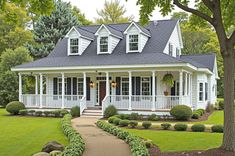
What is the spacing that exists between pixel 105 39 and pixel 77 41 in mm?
2527

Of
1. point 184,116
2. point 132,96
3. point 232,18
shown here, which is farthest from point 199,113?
point 232,18

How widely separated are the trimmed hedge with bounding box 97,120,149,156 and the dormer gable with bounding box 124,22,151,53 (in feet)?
30.8

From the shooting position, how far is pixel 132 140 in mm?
12539

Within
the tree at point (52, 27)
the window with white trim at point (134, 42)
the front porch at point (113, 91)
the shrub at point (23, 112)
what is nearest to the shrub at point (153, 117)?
the front porch at point (113, 91)

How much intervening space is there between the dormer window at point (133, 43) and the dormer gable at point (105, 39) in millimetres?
1577

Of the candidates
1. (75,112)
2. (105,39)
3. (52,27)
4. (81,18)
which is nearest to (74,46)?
(105,39)

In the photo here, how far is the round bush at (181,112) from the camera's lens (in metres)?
21.8

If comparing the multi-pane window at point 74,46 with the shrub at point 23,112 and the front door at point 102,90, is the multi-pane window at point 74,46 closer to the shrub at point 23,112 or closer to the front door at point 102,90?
the front door at point 102,90

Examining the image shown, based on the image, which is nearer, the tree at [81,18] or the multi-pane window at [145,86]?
the multi-pane window at [145,86]

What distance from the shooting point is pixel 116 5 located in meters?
53.6

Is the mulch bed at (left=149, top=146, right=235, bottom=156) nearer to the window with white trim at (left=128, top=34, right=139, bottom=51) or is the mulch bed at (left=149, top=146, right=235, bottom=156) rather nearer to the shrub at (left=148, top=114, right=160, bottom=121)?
the shrub at (left=148, top=114, right=160, bottom=121)

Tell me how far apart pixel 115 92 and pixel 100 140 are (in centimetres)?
1279

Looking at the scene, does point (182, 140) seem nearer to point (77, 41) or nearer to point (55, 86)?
point (55, 86)

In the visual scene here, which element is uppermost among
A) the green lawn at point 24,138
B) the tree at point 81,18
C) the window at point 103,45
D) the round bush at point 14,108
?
the tree at point 81,18
